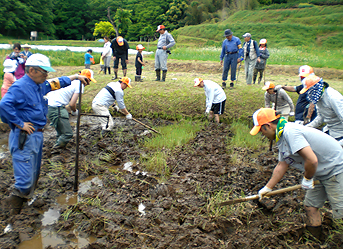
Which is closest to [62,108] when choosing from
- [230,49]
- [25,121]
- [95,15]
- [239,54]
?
[25,121]

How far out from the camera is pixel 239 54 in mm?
9289

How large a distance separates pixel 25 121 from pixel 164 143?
3039 millimetres

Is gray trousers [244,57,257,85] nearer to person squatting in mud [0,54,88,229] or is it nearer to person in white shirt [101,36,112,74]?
person in white shirt [101,36,112,74]

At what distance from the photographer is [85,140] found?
6230mm

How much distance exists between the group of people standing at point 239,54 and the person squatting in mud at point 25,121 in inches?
249

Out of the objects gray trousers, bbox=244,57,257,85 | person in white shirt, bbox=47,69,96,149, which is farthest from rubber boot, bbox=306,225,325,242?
gray trousers, bbox=244,57,257,85

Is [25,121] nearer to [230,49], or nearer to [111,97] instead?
[111,97]

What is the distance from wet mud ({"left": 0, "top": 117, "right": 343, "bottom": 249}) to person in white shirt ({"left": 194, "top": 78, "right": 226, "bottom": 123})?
6.40 feet

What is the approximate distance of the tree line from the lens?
41.5m

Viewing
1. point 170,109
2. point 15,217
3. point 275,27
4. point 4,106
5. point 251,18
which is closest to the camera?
point 4,106

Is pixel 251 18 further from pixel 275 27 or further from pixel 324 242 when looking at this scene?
pixel 324 242

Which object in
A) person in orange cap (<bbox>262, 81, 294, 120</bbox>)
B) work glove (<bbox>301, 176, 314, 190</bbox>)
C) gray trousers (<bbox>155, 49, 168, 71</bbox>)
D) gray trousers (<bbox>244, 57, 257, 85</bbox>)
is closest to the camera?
work glove (<bbox>301, 176, 314, 190</bbox>)

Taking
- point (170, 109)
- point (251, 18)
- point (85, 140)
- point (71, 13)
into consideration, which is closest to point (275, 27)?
point (251, 18)

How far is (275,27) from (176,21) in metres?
21.9
